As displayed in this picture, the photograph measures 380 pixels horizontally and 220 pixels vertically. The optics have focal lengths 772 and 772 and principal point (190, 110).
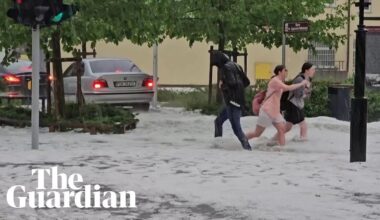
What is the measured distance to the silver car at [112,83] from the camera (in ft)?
62.1

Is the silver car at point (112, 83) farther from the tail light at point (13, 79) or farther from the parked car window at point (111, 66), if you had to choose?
the tail light at point (13, 79)

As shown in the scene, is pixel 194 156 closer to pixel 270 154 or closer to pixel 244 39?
pixel 270 154

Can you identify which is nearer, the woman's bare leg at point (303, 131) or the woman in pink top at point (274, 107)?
the woman in pink top at point (274, 107)

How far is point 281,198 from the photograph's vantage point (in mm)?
7840

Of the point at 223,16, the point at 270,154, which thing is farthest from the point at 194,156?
the point at 223,16

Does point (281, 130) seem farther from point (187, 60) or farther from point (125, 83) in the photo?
point (187, 60)

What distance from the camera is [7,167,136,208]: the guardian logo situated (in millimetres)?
7555

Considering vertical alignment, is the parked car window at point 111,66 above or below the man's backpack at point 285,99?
above

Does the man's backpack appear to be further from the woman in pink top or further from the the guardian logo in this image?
the the guardian logo

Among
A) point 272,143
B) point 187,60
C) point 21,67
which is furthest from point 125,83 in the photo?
point 187,60

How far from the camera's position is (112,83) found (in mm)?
19062

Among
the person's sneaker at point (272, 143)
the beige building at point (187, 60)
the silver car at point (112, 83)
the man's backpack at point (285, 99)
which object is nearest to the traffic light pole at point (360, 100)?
the person's sneaker at point (272, 143)

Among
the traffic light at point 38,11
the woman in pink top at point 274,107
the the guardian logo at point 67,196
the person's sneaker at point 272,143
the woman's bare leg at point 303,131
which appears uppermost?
the traffic light at point 38,11

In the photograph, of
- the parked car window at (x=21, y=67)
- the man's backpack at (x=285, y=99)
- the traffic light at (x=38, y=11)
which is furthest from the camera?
the parked car window at (x=21, y=67)
